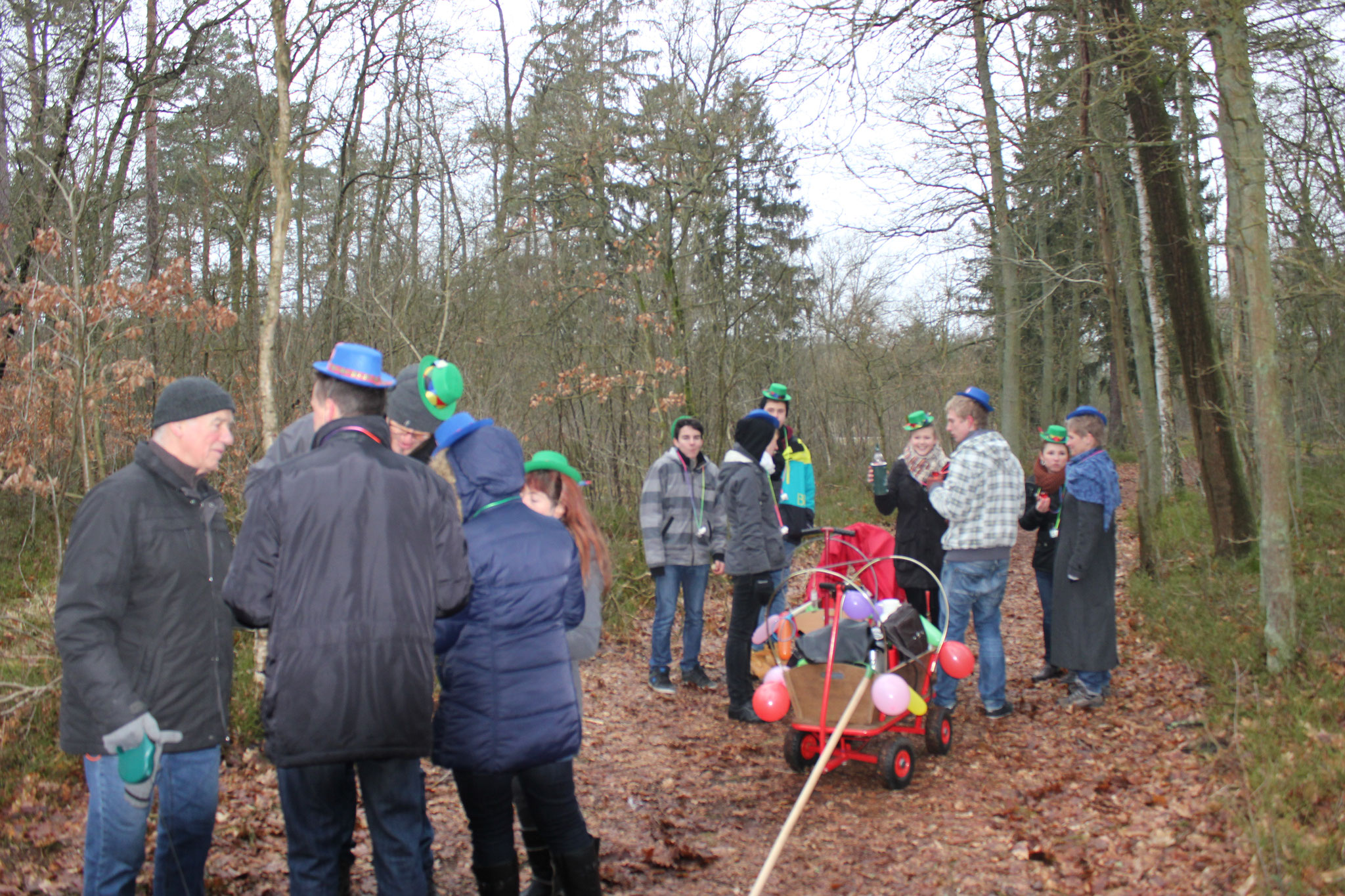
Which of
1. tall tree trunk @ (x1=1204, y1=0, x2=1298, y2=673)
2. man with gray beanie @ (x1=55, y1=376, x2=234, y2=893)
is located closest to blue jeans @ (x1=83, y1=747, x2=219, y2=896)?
man with gray beanie @ (x1=55, y1=376, x2=234, y2=893)

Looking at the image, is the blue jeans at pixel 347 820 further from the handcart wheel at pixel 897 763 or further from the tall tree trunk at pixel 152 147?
the tall tree trunk at pixel 152 147

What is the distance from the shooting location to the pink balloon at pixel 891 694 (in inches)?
184

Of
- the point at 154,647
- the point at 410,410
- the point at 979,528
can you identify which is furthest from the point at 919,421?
the point at 154,647

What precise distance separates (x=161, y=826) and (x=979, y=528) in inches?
184

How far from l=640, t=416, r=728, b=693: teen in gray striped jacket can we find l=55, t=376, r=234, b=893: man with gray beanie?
4008 millimetres

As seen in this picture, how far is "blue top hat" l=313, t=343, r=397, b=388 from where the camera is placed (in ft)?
9.28

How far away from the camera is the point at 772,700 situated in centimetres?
480

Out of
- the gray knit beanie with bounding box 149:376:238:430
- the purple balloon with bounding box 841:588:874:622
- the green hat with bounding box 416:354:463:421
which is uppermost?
the green hat with bounding box 416:354:463:421

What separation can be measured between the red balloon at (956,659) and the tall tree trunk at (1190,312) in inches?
184

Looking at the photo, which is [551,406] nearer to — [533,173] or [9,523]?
[533,173]

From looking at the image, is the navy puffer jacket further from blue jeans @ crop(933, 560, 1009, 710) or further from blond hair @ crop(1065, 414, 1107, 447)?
blond hair @ crop(1065, 414, 1107, 447)

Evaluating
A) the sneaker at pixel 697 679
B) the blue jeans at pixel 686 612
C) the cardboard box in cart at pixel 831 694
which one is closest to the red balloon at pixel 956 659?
the cardboard box in cart at pixel 831 694

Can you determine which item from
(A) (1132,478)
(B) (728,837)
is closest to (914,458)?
(B) (728,837)

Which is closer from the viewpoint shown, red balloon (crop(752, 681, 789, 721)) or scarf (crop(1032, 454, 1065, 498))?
red balloon (crop(752, 681, 789, 721))
